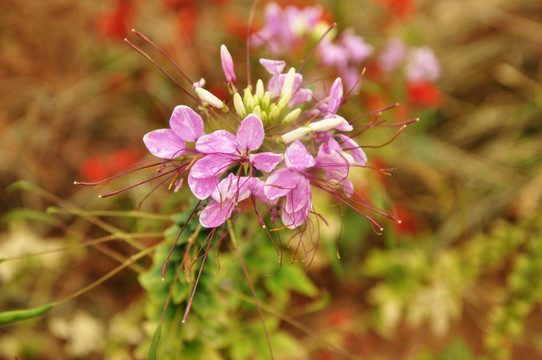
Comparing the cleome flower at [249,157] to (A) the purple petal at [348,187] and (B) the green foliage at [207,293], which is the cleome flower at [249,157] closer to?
(A) the purple petal at [348,187]

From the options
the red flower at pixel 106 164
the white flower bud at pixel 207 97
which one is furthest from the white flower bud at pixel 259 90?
the red flower at pixel 106 164

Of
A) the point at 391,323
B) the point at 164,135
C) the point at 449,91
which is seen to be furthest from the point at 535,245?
the point at 164,135

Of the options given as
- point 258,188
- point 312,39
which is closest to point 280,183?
point 258,188

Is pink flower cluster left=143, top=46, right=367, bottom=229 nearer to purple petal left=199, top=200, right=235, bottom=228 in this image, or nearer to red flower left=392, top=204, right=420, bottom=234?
purple petal left=199, top=200, right=235, bottom=228

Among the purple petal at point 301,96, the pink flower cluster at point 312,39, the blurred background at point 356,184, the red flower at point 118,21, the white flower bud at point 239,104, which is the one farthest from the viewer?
the red flower at point 118,21

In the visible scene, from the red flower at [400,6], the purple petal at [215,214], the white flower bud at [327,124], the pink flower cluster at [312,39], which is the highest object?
the white flower bud at [327,124]

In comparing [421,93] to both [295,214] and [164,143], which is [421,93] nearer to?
[295,214]

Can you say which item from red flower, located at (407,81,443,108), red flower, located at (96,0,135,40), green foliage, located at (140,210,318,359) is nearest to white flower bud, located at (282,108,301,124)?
green foliage, located at (140,210,318,359)
